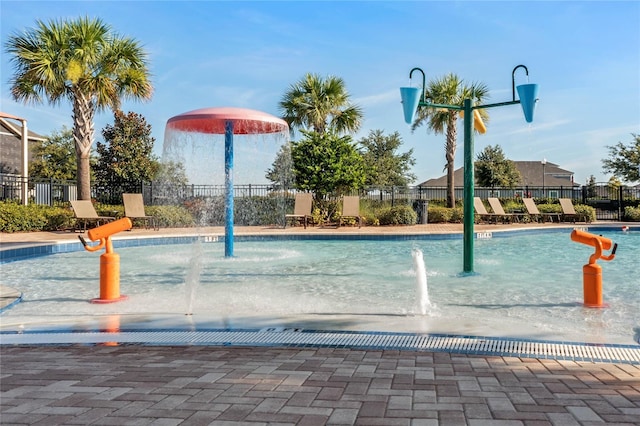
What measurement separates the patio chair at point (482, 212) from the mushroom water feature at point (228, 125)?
1056 cm

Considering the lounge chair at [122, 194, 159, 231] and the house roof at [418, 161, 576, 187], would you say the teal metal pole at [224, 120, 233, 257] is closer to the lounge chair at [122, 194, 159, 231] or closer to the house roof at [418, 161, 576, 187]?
the lounge chair at [122, 194, 159, 231]

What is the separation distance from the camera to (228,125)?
981 cm

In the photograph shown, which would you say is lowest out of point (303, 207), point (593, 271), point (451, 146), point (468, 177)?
point (593, 271)

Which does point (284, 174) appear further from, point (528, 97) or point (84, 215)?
point (528, 97)

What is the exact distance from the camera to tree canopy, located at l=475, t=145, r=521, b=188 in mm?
41000

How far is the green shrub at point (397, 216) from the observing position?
18.7m

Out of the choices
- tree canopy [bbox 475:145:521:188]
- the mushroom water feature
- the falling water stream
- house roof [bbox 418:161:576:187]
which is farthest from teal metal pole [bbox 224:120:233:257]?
house roof [bbox 418:161:576:187]

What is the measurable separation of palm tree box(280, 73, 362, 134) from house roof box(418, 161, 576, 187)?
3409 centimetres

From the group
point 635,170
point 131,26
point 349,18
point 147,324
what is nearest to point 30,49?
point 131,26

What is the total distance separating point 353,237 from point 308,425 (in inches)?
491

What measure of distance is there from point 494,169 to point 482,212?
2367 centimetres

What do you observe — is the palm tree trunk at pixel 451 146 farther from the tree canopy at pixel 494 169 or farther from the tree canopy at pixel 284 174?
the tree canopy at pixel 494 169

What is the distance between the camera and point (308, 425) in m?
2.22


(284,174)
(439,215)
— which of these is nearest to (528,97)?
(439,215)
